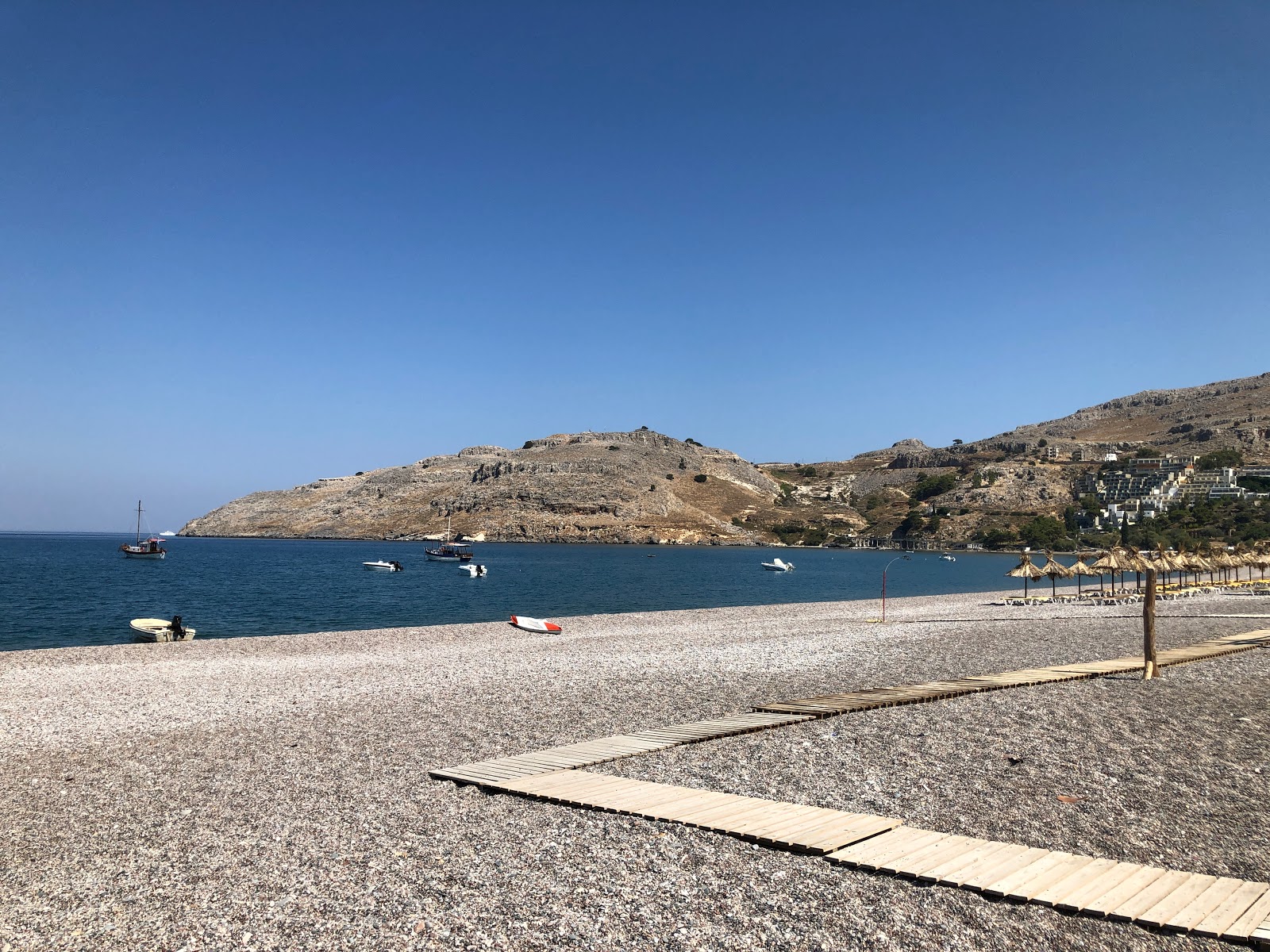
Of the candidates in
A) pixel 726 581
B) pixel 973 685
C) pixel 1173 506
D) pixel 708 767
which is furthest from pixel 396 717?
pixel 1173 506

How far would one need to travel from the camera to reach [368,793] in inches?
364

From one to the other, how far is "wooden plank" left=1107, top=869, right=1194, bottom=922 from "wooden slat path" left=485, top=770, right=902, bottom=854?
202cm

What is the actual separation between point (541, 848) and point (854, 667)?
12902 millimetres

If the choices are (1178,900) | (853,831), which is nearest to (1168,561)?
(853,831)

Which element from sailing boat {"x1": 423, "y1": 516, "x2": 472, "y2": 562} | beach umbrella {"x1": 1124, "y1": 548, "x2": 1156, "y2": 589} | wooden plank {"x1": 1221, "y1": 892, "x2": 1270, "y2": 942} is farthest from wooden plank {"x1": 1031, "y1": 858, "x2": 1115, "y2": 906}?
sailing boat {"x1": 423, "y1": 516, "x2": 472, "y2": 562}

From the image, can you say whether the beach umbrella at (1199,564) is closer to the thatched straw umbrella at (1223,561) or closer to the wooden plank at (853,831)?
the thatched straw umbrella at (1223,561)

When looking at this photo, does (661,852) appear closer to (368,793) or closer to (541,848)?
(541,848)

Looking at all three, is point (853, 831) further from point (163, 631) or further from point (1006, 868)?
point (163, 631)

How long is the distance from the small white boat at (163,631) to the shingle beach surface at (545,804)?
9302 mm

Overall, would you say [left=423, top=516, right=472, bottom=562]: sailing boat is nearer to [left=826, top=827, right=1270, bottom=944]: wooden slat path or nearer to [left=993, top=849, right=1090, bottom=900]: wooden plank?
[left=826, top=827, right=1270, bottom=944]: wooden slat path

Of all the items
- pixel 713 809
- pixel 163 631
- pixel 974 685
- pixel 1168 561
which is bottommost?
pixel 163 631

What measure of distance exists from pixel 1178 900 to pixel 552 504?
16188 cm

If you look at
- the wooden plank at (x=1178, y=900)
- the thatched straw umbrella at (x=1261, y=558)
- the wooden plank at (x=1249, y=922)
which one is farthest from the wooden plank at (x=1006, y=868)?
the thatched straw umbrella at (x=1261, y=558)

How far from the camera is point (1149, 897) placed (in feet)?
20.4
